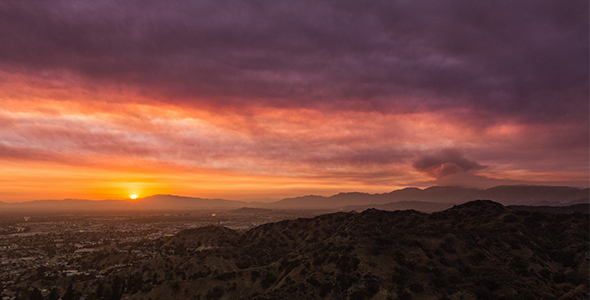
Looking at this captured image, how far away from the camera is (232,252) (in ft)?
367

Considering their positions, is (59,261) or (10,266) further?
(59,261)

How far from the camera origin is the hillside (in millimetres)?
59406

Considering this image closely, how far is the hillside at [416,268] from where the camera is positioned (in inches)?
2339

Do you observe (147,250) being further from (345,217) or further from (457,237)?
(457,237)

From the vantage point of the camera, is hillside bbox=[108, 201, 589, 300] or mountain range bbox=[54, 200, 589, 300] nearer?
hillside bbox=[108, 201, 589, 300]

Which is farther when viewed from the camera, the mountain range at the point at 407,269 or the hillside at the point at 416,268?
the mountain range at the point at 407,269

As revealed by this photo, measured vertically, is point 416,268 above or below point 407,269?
above

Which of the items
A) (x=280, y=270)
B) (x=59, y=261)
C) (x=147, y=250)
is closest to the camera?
(x=280, y=270)

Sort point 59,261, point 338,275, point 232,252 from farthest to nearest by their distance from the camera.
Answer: point 59,261, point 232,252, point 338,275

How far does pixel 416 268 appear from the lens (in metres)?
67.1

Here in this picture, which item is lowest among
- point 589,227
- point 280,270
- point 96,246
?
point 96,246

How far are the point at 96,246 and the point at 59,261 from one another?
40.3 m

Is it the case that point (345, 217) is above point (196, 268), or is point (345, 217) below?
above

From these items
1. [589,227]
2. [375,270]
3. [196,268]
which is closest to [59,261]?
[196,268]
